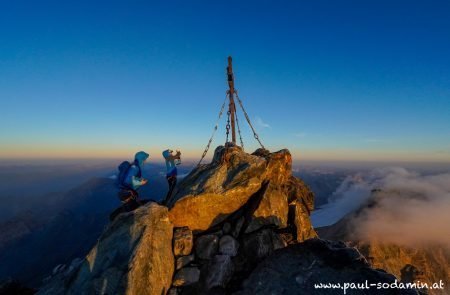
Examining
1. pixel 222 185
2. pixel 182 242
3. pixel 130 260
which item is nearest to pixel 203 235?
pixel 182 242

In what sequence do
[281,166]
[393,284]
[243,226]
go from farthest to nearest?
[281,166] < [243,226] < [393,284]

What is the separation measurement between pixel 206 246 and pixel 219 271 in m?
1.88

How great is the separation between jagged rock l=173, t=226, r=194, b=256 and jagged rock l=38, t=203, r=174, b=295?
42 cm

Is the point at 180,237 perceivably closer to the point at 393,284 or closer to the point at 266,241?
the point at 266,241

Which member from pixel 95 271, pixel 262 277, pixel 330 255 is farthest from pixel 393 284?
pixel 95 271

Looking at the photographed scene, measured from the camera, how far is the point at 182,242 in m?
15.5

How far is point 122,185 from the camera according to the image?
18.4 m

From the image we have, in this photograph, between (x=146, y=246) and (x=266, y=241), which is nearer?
(x=146, y=246)

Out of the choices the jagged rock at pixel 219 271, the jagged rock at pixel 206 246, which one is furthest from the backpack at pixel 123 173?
the jagged rock at pixel 219 271

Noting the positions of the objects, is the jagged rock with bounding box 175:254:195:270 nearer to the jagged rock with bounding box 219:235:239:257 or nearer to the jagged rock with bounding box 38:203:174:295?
the jagged rock with bounding box 38:203:174:295

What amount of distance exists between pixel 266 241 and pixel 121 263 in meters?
8.39

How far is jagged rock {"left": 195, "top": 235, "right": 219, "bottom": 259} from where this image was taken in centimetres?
1539

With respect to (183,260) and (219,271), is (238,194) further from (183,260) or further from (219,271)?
(183,260)

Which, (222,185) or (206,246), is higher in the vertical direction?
(222,185)
